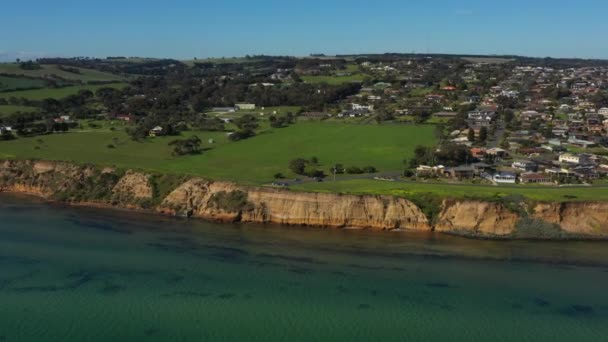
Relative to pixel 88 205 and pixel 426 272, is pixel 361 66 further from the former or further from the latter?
pixel 426 272

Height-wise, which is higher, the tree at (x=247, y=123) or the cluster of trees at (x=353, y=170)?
the tree at (x=247, y=123)

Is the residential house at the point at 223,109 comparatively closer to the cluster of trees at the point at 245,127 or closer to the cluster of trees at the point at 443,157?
the cluster of trees at the point at 245,127

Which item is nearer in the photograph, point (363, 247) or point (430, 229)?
point (363, 247)

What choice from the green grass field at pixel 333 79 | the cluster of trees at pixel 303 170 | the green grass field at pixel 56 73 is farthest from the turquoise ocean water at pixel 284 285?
the green grass field at pixel 56 73

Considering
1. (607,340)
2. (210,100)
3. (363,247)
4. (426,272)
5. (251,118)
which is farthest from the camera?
(210,100)

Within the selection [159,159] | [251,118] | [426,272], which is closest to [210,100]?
[251,118]

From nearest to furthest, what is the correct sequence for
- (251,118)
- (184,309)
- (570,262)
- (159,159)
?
(184,309)
(570,262)
(159,159)
(251,118)
